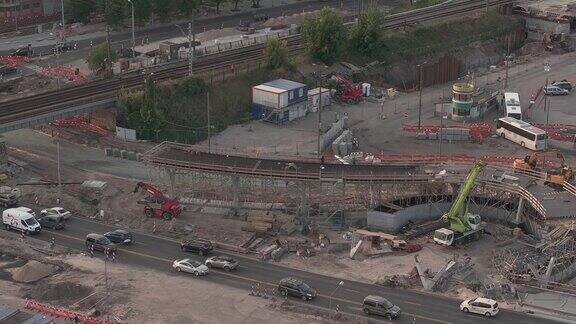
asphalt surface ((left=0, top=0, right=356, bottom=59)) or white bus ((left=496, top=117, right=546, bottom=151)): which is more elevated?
asphalt surface ((left=0, top=0, right=356, bottom=59))

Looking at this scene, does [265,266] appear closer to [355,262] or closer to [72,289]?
[355,262]

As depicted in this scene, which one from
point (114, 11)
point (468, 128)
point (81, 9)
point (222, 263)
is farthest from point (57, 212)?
point (81, 9)

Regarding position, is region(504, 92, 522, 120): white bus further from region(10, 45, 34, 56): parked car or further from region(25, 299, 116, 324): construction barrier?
region(10, 45, 34, 56): parked car

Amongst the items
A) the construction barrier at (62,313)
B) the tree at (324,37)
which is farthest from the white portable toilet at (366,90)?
the construction barrier at (62,313)

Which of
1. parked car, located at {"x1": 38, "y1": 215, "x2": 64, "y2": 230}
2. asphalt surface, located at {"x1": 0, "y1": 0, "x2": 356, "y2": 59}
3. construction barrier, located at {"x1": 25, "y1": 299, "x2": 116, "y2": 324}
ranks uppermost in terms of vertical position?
asphalt surface, located at {"x1": 0, "y1": 0, "x2": 356, "y2": 59}

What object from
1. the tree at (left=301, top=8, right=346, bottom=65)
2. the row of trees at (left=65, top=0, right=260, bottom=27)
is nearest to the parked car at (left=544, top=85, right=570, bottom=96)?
the tree at (left=301, top=8, right=346, bottom=65)

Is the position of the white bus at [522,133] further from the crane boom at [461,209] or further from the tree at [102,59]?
the tree at [102,59]

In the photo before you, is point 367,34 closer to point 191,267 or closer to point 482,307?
point 191,267
